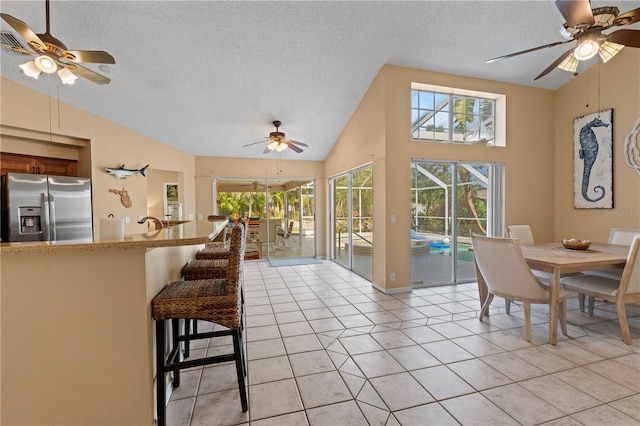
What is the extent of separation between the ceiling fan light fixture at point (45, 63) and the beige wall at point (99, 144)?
162 centimetres

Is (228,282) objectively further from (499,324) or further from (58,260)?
(499,324)

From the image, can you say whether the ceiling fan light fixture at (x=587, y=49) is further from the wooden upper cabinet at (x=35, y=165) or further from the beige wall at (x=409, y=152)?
the wooden upper cabinet at (x=35, y=165)

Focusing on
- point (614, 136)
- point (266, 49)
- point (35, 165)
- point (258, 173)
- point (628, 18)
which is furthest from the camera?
point (258, 173)

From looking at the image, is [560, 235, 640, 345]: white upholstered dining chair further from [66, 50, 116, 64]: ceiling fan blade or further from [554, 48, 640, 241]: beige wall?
[66, 50, 116, 64]: ceiling fan blade

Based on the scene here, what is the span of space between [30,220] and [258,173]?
13.1 ft

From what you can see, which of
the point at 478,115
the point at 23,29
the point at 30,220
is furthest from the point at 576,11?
the point at 30,220

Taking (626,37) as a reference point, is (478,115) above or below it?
above

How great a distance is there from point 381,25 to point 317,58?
35.3 inches

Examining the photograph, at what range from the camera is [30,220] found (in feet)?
12.1

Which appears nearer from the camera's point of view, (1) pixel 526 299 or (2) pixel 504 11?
(1) pixel 526 299

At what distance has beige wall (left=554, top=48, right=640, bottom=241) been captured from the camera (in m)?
3.87

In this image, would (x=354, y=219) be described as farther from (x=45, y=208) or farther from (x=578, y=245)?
(x=45, y=208)

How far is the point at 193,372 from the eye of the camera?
226cm

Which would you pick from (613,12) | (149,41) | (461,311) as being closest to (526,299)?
(461,311)
